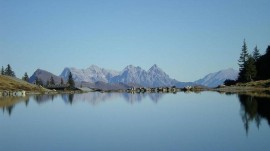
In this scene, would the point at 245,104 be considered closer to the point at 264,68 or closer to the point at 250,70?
the point at 250,70

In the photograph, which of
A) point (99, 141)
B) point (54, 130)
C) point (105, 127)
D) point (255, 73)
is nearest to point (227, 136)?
point (99, 141)

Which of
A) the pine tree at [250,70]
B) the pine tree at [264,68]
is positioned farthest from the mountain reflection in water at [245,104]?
the pine tree at [264,68]

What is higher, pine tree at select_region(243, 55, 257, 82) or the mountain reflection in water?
pine tree at select_region(243, 55, 257, 82)

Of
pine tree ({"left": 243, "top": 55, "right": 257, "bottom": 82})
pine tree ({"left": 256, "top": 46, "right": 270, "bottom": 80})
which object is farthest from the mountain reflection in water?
pine tree ({"left": 256, "top": 46, "right": 270, "bottom": 80})

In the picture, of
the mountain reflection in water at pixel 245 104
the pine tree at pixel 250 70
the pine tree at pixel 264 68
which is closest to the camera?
the mountain reflection in water at pixel 245 104

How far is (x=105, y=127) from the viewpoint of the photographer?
147ft

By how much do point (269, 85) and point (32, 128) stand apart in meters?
133

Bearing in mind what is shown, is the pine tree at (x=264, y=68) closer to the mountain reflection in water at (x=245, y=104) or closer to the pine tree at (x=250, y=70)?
the pine tree at (x=250, y=70)

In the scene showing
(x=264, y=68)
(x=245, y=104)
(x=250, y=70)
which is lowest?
(x=245, y=104)

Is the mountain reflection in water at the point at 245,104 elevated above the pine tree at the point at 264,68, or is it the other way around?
the pine tree at the point at 264,68

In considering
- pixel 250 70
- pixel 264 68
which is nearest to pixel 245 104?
pixel 250 70

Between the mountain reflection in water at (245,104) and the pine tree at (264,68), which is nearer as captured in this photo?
the mountain reflection in water at (245,104)

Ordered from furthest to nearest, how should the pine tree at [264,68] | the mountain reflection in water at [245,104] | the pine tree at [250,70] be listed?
the pine tree at [250,70] → the pine tree at [264,68] → the mountain reflection in water at [245,104]

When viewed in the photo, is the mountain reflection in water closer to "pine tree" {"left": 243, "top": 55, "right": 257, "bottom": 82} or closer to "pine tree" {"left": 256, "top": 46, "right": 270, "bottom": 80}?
"pine tree" {"left": 243, "top": 55, "right": 257, "bottom": 82}
